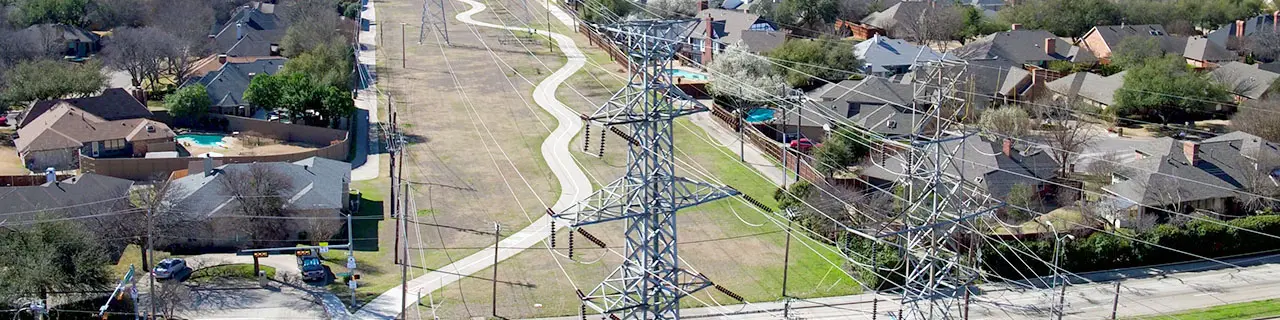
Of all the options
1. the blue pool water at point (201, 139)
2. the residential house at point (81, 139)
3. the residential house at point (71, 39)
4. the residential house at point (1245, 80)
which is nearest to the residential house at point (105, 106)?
the residential house at point (81, 139)

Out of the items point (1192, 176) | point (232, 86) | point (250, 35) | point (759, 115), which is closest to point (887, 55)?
point (759, 115)

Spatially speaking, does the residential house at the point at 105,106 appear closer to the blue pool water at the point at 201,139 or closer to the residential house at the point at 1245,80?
the blue pool water at the point at 201,139

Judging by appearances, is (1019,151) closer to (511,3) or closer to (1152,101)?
(1152,101)

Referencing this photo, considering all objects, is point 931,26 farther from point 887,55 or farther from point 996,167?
point 996,167

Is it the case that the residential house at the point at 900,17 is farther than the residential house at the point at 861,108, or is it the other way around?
the residential house at the point at 900,17

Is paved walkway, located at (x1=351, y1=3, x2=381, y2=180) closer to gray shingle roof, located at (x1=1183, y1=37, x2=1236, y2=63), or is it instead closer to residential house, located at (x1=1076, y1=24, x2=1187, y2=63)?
residential house, located at (x1=1076, y1=24, x2=1187, y2=63)

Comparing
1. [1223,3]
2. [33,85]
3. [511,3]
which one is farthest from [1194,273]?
[511,3]

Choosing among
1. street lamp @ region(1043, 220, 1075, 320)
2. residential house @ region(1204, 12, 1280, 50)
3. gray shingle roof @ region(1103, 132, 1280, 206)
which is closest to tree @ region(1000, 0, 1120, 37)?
residential house @ region(1204, 12, 1280, 50)
